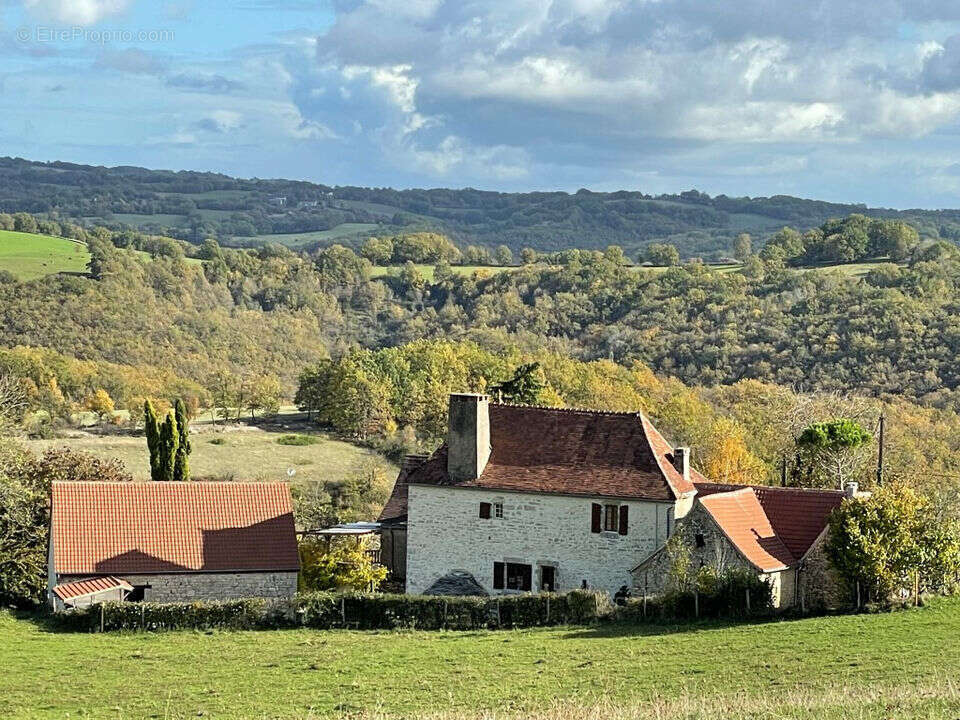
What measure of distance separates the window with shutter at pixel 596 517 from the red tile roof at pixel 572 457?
1.40 feet

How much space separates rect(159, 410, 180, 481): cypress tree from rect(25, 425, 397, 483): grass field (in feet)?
55.3

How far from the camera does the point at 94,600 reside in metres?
36.4

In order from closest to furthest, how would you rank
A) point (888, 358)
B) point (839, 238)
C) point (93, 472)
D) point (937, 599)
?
point (937, 599)
point (93, 472)
point (888, 358)
point (839, 238)

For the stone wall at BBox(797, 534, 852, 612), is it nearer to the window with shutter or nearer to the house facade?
the house facade

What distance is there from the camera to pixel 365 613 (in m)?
34.2

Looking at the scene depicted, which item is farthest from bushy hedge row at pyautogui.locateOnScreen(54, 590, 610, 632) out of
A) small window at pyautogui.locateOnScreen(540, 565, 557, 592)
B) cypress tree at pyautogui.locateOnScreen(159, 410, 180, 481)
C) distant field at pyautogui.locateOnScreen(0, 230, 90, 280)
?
distant field at pyautogui.locateOnScreen(0, 230, 90, 280)

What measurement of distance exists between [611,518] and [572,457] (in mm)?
2412

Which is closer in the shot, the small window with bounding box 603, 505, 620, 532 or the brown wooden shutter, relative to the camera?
the small window with bounding box 603, 505, 620, 532

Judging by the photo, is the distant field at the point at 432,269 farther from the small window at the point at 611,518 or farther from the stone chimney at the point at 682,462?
the small window at the point at 611,518

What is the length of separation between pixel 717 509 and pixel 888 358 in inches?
2381

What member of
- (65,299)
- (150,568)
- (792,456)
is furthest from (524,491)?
(65,299)

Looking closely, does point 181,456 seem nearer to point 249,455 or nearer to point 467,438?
point 467,438

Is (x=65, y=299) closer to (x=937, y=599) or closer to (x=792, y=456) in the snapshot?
(x=792, y=456)

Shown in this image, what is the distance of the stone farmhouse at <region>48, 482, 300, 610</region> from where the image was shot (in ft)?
124
